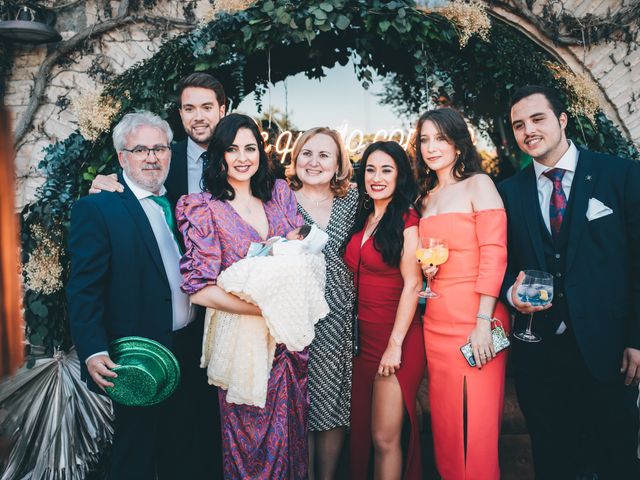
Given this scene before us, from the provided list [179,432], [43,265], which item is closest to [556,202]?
[179,432]

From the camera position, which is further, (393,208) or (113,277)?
(393,208)

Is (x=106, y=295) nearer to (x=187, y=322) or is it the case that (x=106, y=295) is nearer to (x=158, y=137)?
(x=187, y=322)

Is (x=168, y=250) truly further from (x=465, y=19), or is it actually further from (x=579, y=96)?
(x=579, y=96)

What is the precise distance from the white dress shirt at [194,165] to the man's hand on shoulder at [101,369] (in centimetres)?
121

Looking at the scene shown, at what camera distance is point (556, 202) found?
233 cm

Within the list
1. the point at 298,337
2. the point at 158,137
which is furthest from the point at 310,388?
the point at 158,137

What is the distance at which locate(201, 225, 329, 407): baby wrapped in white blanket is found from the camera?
6.49ft

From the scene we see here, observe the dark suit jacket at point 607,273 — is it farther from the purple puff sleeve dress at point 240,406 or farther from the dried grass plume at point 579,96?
the purple puff sleeve dress at point 240,406

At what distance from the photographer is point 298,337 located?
2025 millimetres

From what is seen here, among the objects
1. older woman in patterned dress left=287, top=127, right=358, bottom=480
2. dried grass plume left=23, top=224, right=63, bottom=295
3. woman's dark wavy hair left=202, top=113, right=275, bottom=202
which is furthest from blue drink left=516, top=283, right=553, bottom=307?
dried grass plume left=23, top=224, right=63, bottom=295

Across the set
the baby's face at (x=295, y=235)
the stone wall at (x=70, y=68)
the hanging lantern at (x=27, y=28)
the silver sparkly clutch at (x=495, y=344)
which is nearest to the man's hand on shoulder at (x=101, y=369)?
the baby's face at (x=295, y=235)

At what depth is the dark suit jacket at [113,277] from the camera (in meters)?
2.03

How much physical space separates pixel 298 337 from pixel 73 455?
1863mm

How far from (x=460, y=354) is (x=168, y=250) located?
5.38 ft
